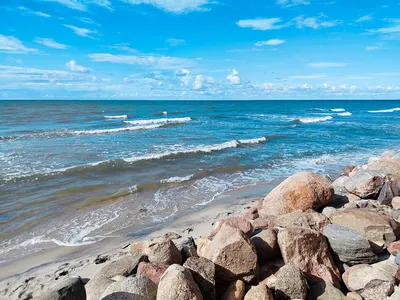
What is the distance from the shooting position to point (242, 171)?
1527 centimetres

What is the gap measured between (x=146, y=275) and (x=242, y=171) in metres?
10.9

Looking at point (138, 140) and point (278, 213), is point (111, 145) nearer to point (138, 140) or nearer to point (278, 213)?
point (138, 140)

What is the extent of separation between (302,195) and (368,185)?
222cm

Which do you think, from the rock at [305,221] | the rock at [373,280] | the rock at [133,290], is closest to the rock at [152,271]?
the rock at [133,290]

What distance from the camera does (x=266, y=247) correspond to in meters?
5.36

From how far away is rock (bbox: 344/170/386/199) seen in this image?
8.41 metres

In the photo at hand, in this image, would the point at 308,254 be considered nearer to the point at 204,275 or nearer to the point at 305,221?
the point at 305,221

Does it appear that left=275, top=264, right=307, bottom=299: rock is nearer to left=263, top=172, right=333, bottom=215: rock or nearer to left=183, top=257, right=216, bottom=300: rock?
left=183, top=257, right=216, bottom=300: rock

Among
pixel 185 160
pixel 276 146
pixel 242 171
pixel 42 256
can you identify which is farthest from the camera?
pixel 276 146

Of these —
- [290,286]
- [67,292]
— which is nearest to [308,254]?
[290,286]

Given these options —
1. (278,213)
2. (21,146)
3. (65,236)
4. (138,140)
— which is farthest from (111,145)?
(278,213)

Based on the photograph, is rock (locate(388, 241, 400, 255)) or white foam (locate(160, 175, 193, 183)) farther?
white foam (locate(160, 175, 193, 183))

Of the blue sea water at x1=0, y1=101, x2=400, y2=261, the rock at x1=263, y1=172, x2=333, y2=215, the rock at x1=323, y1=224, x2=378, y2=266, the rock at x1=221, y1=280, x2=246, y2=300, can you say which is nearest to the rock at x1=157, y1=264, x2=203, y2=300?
the rock at x1=221, y1=280, x2=246, y2=300

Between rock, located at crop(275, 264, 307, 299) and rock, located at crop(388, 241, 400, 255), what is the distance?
2037mm
